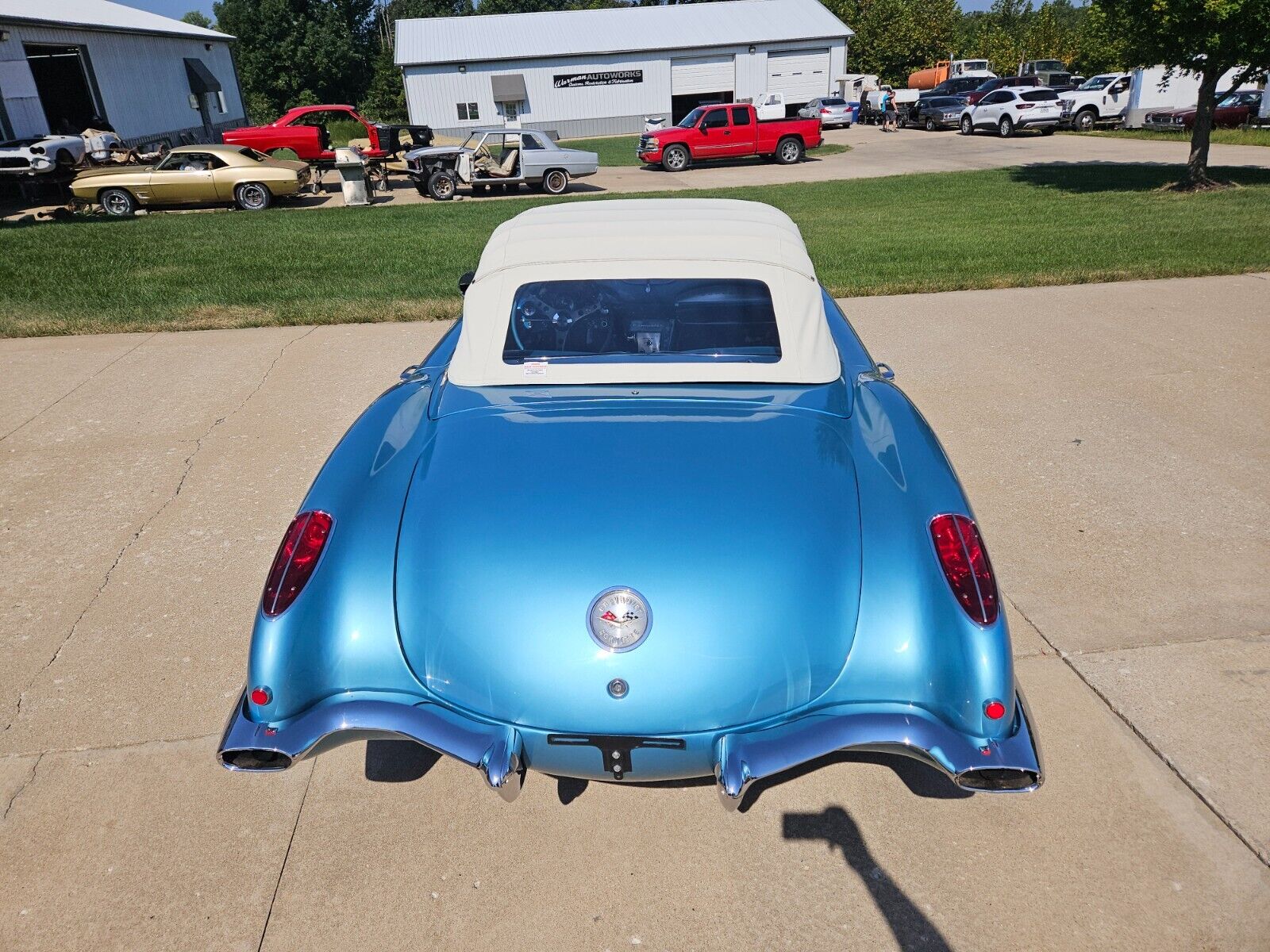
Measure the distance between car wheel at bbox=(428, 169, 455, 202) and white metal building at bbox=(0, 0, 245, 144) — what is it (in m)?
11.1

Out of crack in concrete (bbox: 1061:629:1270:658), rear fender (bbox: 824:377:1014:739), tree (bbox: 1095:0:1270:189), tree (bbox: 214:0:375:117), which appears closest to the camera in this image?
rear fender (bbox: 824:377:1014:739)

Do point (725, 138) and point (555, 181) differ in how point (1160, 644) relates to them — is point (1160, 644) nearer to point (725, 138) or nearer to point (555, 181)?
point (555, 181)

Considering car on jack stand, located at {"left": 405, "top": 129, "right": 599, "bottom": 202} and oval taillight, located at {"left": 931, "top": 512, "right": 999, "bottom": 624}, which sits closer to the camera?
oval taillight, located at {"left": 931, "top": 512, "right": 999, "bottom": 624}

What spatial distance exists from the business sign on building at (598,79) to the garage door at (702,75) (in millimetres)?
1765

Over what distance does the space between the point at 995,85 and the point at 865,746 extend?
126ft

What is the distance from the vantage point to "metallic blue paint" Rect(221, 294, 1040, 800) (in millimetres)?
2150

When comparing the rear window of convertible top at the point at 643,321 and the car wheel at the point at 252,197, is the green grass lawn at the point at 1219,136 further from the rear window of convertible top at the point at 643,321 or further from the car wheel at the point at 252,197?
the rear window of convertible top at the point at 643,321

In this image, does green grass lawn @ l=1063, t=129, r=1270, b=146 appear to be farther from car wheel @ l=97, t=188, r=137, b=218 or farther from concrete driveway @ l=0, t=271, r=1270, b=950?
car wheel @ l=97, t=188, r=137, b=218

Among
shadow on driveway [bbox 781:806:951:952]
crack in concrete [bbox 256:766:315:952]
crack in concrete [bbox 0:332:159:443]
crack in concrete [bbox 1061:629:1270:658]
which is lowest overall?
crack in concrete [bbox 1061:629:1270:658]

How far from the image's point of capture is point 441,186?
1869 centimetres

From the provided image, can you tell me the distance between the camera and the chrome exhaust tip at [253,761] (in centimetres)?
227

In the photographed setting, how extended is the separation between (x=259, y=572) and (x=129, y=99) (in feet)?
106

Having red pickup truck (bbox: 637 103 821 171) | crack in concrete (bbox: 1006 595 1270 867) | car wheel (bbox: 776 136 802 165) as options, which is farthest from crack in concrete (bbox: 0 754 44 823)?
car wheel (bbox: 776 136 802 165)

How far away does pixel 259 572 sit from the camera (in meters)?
3.98
